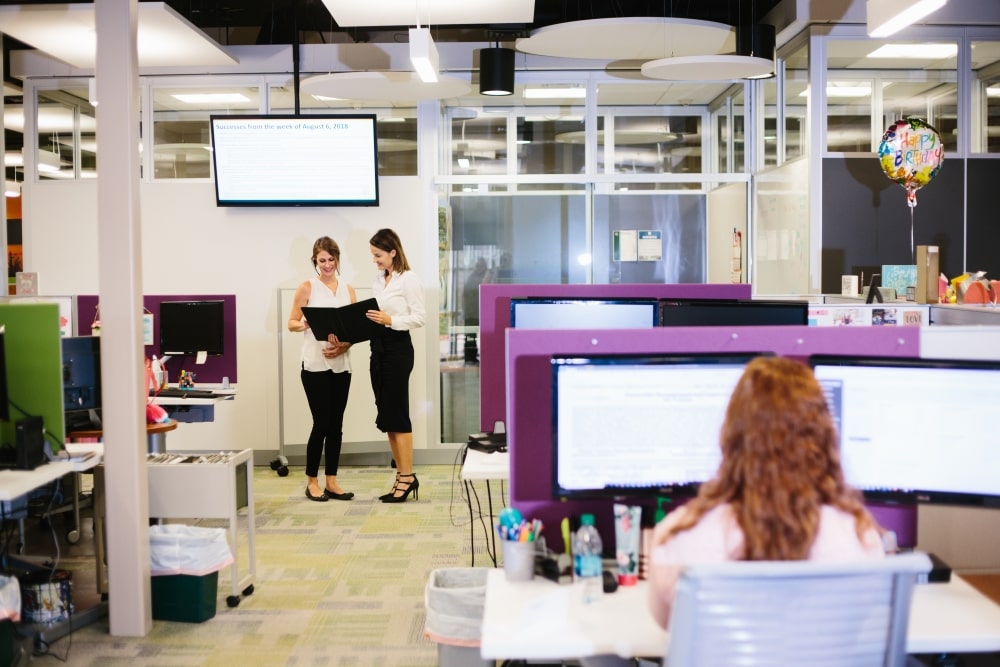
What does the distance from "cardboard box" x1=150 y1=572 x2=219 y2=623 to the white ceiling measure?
3217mm

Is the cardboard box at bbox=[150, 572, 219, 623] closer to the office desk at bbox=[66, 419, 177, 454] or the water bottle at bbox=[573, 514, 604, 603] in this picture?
the office desk at bbox=[66, 419, 177, 454]

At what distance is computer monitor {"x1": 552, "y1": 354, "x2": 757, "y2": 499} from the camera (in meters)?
2.35

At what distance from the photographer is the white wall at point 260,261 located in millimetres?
7383

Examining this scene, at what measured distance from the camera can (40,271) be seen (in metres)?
7.53

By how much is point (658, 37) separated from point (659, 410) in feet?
14.4

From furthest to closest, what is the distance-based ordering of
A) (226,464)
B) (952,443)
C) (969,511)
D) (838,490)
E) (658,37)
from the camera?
(658,37) → (226,464) → (969,511) → (952,443) → (838,490)

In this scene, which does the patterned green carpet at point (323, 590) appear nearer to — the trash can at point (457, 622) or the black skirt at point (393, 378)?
the black skirt at point (393, 378)

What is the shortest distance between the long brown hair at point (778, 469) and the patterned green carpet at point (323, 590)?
2.12 metres

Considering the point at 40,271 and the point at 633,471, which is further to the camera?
the point at 40,271

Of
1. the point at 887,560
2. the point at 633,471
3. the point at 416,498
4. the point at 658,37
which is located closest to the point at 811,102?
the point at 658,37

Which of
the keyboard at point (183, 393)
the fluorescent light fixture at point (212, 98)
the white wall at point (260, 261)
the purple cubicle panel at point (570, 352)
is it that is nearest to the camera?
the purple cubicle panel at point (570, 352)

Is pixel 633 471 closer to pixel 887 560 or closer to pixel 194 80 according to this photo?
pixel 887 560

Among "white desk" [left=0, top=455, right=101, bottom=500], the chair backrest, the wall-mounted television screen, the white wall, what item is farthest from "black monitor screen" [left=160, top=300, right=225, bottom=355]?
the chair backrest

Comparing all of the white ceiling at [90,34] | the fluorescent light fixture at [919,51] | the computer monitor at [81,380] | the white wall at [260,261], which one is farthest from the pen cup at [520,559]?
the fluorescent light fixture at [919,51]
